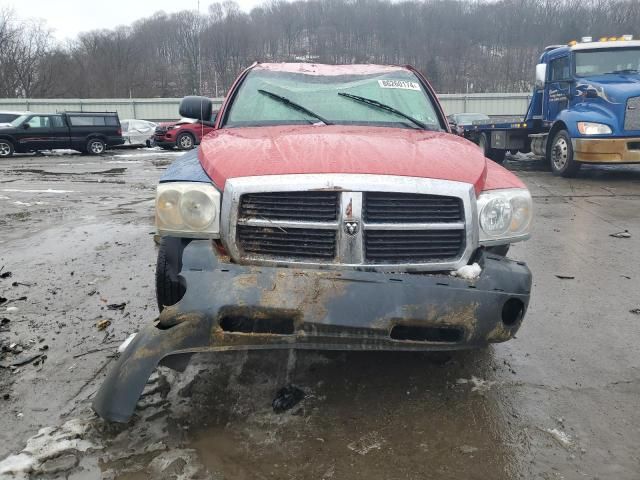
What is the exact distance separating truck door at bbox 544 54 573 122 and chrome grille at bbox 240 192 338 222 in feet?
33.9

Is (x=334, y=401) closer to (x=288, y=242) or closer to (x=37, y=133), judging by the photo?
(x=288, y=242)

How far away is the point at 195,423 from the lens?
237 cm

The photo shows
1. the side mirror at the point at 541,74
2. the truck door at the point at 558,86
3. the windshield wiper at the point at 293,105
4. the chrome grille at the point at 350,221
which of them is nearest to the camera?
the chrome grille at the point at 350,221

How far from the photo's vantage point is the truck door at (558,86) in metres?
11.0

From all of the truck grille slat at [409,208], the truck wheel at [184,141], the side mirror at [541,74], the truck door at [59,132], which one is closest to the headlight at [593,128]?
the side mirror at [541,74]

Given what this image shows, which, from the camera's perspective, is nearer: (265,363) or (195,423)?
(195,423)

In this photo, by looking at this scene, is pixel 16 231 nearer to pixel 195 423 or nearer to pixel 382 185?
pixel 195 423

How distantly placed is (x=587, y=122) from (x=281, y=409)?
963cm

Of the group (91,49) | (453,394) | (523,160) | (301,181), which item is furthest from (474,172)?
(91,49)

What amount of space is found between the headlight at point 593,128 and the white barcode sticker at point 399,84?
23.4 ft

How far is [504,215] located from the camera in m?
2.63

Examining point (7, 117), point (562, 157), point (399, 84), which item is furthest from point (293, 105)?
point (7, 117)

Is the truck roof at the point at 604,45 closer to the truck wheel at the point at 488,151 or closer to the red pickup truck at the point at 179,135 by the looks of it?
the truck wheel at the point at 488,151

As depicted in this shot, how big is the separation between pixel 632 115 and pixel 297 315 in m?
9.81
